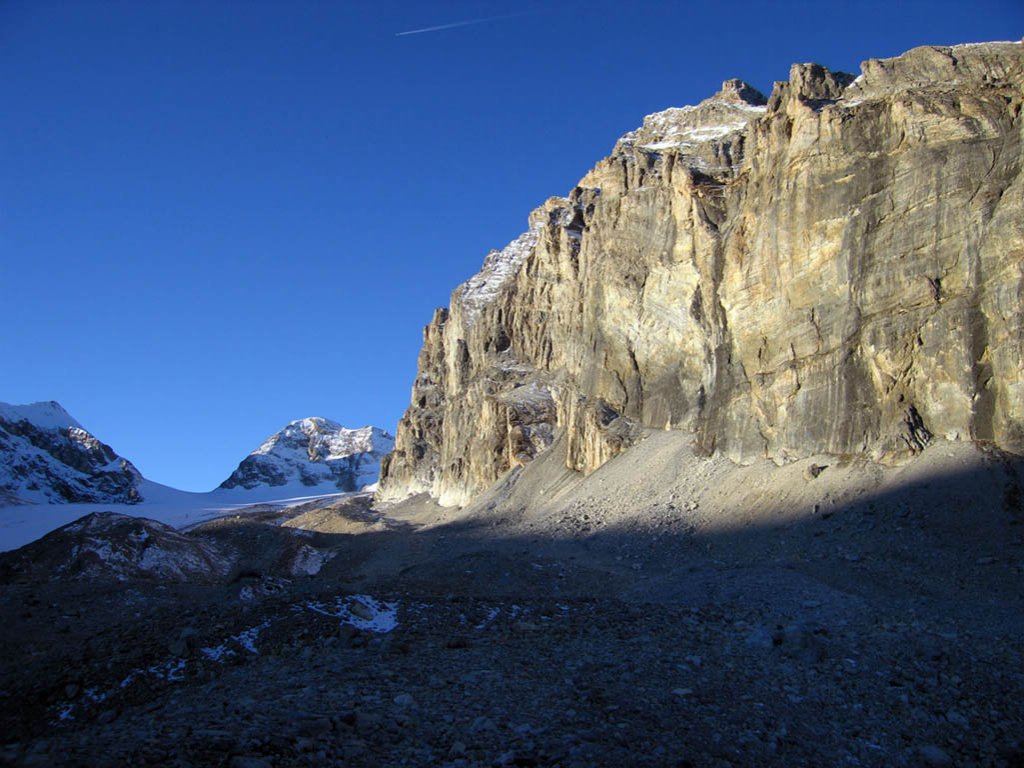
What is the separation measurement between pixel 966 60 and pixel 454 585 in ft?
123

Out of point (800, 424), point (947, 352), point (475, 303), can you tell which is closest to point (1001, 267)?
point (947, 352)

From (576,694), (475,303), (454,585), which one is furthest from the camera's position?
(475,303)

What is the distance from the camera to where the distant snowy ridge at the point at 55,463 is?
130 metres

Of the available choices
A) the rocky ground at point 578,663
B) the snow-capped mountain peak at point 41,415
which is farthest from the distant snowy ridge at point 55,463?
the rocky ground at point 578,663

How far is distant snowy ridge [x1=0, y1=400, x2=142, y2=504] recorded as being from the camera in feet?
426

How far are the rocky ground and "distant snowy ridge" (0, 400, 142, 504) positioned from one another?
127740mm

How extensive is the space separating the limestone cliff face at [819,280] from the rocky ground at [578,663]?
19.6 ft

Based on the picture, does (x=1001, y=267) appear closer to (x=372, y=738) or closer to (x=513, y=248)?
(x=372, y=738)

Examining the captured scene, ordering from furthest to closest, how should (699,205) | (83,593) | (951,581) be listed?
1. (699,205)
2. (83,593)
3. (951,581)

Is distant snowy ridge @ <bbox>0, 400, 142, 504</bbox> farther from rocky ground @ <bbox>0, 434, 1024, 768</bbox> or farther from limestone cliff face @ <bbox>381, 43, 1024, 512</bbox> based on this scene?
rocky ground @ <bbox>0, 434, 1024, 768</bbox>

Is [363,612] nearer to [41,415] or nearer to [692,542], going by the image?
[692,542]

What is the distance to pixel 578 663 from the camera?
485 inches

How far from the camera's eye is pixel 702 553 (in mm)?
30016

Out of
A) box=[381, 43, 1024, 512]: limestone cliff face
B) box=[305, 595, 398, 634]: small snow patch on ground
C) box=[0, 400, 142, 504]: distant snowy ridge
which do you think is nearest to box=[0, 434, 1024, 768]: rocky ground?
box=[305, 595, 398, 634]: small snow patch on ground
